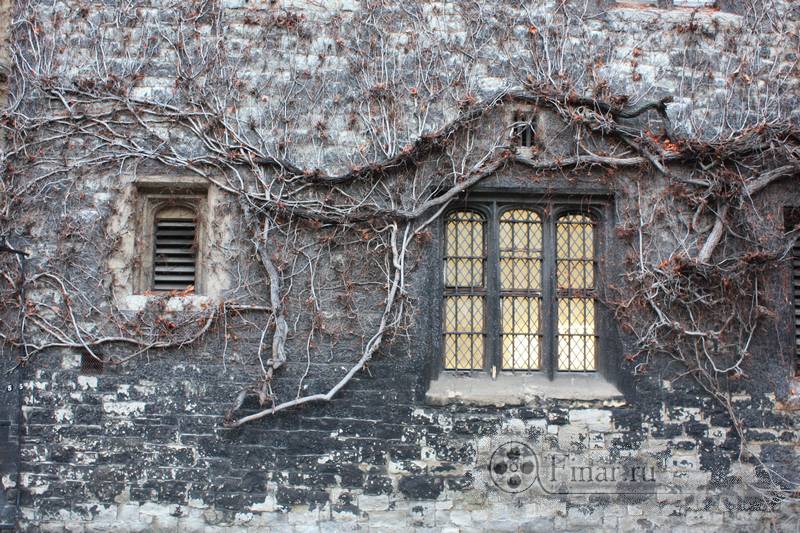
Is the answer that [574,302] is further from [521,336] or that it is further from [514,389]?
[514,389]

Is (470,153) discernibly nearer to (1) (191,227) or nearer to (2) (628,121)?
(2) (628,121)

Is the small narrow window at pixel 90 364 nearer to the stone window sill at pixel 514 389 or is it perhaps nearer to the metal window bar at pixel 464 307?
the stone window sill at pixel 514 389

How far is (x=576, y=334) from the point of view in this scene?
18.3 ft

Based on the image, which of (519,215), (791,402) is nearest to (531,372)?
(519,215)

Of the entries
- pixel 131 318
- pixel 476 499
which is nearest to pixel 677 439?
pixel 476 499

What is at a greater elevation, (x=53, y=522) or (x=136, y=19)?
(x=136, y=19)

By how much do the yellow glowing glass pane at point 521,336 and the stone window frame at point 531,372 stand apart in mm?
82

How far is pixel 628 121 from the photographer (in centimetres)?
552

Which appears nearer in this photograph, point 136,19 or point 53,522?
point 53,522

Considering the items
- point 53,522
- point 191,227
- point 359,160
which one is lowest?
point 53,522

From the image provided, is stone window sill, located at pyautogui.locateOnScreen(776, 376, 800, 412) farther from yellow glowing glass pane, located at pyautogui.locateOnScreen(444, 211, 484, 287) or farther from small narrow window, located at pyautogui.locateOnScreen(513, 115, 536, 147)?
small narrow window, located at pyautogui.locateOnScreen(513, 115, 536, 147)

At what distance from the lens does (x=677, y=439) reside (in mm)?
5367

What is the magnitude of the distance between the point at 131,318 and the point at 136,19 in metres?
2.43

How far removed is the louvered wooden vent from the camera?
5.47m
